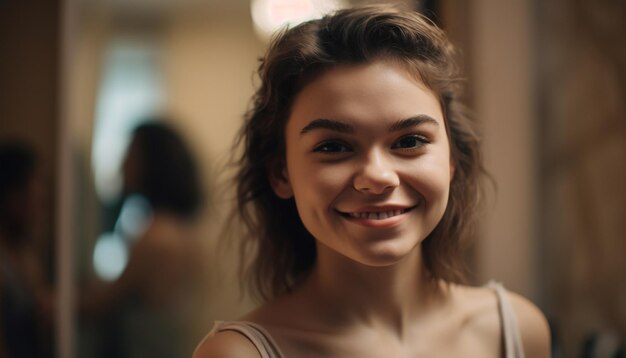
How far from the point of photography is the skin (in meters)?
0.90

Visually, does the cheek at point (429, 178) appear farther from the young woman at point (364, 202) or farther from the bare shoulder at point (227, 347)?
the bare shoulder at point (227, 347)

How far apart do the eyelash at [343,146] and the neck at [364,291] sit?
0.18 m

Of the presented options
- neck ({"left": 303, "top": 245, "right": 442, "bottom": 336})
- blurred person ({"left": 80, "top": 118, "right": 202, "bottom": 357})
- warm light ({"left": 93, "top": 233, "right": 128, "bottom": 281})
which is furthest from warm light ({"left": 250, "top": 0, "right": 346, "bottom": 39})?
neck ({"left": 303, "top": 245, "right": 442, "bottom": 336})

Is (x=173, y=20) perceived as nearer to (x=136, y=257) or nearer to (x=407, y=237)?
(x=136, y=257)

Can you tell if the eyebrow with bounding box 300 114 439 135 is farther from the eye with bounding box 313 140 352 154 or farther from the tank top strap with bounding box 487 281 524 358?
the tank top strap with bounding box 487 281 524 358

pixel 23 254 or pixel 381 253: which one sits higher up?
pixel 381 253

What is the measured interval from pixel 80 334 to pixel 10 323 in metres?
0.24

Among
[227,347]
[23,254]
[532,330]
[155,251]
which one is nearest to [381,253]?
[227,347]

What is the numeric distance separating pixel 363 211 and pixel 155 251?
153 centimetres

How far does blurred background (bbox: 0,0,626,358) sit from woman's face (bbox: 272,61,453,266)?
45 cm

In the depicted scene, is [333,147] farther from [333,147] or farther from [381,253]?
[381,253]

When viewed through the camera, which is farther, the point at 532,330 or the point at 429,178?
the point at 532,330

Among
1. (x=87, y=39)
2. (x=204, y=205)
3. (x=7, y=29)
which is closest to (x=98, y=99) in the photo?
(x=87, y=39)

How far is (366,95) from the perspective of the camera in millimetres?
898
